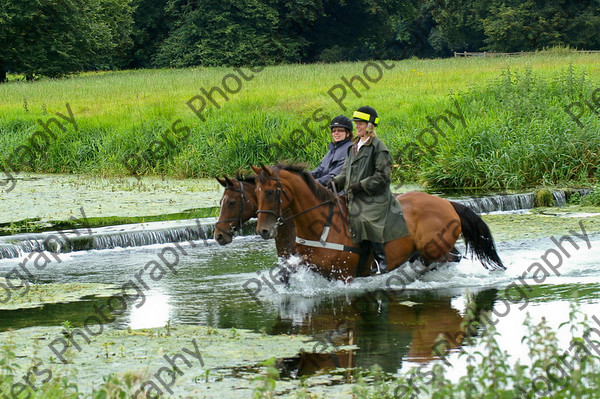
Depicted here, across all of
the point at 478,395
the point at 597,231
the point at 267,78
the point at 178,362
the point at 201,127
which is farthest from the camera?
the point at 267,78

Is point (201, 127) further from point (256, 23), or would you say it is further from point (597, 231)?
point (256, 23)

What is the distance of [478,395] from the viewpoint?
4934 millimetres

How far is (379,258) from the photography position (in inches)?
372

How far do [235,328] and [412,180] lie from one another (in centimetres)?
1138

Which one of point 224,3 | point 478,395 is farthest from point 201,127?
point 224,3

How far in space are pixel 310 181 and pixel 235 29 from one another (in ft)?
145

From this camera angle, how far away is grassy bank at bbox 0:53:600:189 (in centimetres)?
1784

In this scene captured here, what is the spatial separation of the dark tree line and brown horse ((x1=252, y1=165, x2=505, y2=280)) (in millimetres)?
36748

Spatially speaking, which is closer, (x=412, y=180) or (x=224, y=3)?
(x=412, y=180)
